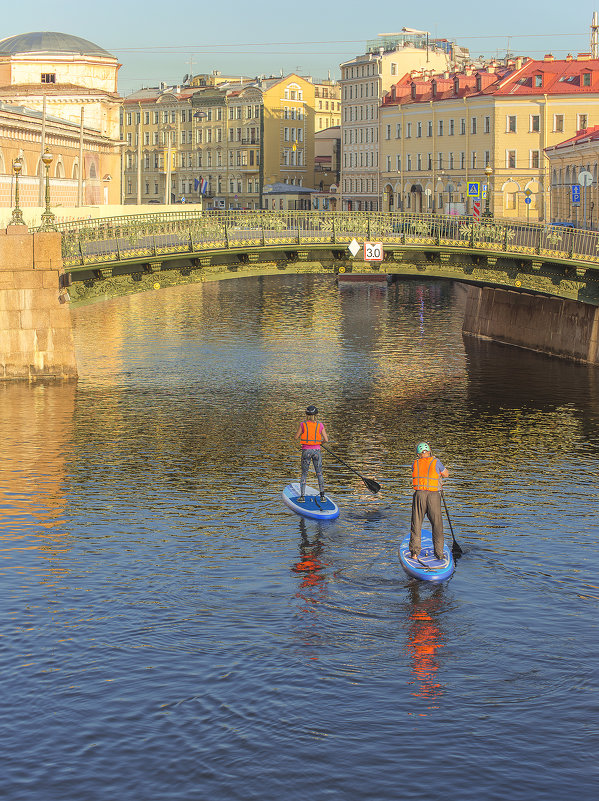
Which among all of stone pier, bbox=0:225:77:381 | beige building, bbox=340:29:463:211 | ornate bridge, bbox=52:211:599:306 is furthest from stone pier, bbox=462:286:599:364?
beige building, bbox=340:29:463:211

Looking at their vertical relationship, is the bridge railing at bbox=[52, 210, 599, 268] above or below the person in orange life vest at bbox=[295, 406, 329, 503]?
above

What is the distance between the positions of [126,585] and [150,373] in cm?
3018

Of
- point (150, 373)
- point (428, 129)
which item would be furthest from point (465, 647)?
point (428, 129)

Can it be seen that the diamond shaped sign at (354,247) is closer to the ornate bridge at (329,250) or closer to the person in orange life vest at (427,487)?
the ornate bridge at (329,250)

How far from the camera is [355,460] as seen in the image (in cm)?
4078

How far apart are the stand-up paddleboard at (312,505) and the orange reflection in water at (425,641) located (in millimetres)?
5709

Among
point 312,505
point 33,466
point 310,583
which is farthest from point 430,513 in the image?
point 33,466

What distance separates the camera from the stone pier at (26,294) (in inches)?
2061

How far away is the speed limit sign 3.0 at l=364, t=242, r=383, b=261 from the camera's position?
181 feet

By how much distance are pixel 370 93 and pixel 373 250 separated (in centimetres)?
10749

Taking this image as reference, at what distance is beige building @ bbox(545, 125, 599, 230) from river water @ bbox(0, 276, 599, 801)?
49.9 metres

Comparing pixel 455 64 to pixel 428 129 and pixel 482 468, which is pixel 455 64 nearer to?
pixel 428 129

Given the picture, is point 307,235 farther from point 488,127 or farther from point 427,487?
point 488,127

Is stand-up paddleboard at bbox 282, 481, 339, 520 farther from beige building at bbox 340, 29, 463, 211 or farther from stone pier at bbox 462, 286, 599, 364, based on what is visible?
beige building at bbox 340, 29, 463, 211
